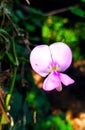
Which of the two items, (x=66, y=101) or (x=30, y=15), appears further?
(x=66, y=101)

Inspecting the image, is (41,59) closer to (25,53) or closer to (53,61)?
(53,61)

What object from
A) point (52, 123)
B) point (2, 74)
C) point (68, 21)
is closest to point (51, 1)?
point (68, 21)

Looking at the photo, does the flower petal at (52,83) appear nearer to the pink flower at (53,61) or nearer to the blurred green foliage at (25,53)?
the pink flower at (53,61)

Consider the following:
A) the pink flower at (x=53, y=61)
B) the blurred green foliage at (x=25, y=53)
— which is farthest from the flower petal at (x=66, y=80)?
the blurred green foliage at (x=25, y=53)

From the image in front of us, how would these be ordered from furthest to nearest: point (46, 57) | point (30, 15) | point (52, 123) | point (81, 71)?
point (81, 71) < point (52, 123) < point (30, 15) < point (46, 57)

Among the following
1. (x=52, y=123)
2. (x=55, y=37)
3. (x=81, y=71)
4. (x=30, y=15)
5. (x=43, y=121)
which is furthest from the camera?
(x=81, y=71)

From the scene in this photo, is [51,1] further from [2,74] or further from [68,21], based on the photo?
[2,74]

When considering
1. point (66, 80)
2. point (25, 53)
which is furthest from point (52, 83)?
point (25, 53)

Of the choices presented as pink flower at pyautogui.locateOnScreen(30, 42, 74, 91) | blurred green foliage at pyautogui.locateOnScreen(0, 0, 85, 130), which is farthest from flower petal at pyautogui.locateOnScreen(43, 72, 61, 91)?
blurred green foliage at pyautogui.locateOnScreen(0, 0, 85, 130)
